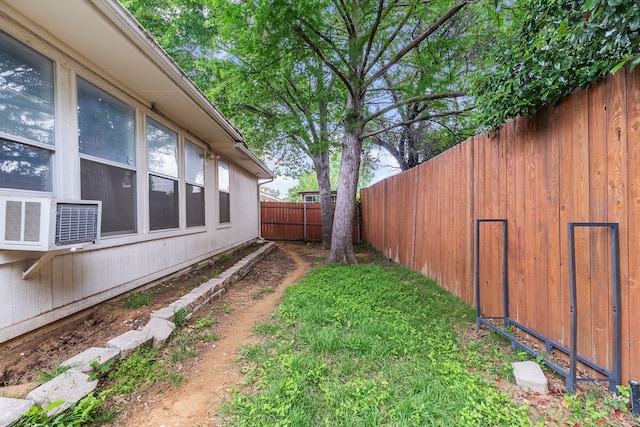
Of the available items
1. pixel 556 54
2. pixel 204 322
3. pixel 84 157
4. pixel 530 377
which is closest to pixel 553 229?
pixel 530 377

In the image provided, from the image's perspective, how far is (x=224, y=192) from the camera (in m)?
6.89

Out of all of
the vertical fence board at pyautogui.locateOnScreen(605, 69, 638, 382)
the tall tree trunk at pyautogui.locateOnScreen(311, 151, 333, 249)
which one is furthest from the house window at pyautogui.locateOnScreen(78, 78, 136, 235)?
the tall tree trunk at pyautogui.locateOnScreen(311, 151, 333, 249)

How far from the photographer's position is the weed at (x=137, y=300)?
10.3 feet

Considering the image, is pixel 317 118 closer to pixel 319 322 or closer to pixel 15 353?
pixel 319 322

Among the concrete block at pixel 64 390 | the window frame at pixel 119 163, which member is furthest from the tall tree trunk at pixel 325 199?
the concrete block at pixel 64 390

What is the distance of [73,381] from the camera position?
1732 mm

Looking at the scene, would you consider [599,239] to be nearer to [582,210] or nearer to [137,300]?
[582,210]

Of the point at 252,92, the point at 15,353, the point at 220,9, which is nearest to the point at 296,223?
the point at 252,92

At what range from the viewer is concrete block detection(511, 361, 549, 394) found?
1843 millimetres

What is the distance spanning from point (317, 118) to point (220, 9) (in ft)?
15.3

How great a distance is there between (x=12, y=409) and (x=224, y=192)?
225 inches

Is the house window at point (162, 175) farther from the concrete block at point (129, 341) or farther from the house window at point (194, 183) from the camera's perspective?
the concrete block at point (129, 341)

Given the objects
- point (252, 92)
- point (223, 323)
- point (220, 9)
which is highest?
point (220, 9)

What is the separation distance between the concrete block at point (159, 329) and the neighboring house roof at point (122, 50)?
8.67 feet
